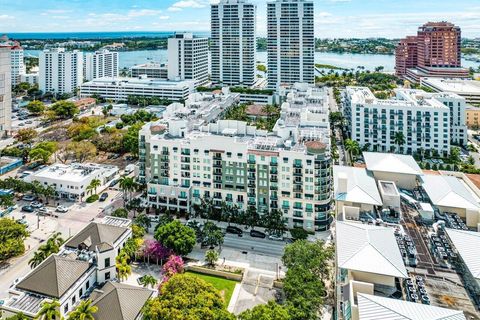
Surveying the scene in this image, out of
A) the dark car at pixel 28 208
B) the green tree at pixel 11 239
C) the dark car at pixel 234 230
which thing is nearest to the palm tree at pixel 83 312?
the green tree at pixel 11 239

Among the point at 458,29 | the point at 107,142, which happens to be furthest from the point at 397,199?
the point at 458,29

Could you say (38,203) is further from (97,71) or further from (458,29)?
(458,29)

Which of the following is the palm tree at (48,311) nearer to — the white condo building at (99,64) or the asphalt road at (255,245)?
the asphalt road at (255,245)

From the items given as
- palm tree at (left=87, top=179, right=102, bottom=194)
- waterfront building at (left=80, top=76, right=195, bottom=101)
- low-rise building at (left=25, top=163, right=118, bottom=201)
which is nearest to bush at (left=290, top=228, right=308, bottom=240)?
palm tree at (left=87, top=179, right=102, bottom=194)

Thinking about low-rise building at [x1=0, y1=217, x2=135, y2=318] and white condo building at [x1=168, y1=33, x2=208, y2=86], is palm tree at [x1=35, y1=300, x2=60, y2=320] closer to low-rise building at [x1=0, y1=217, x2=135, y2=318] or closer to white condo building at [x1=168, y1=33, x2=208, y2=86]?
low-rise building at [x1=0, y1=217, x2=135, y2=318]

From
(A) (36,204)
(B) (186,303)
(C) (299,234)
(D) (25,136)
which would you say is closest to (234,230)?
(C) (299,234)

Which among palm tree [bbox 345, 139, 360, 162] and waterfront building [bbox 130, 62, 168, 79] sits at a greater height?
waterfront building [bbox 130, 62, 168, 79]

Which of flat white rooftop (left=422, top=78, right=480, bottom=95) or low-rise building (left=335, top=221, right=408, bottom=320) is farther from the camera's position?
flat white rooftop (left=422, top=78, right=480, bottom=95)
